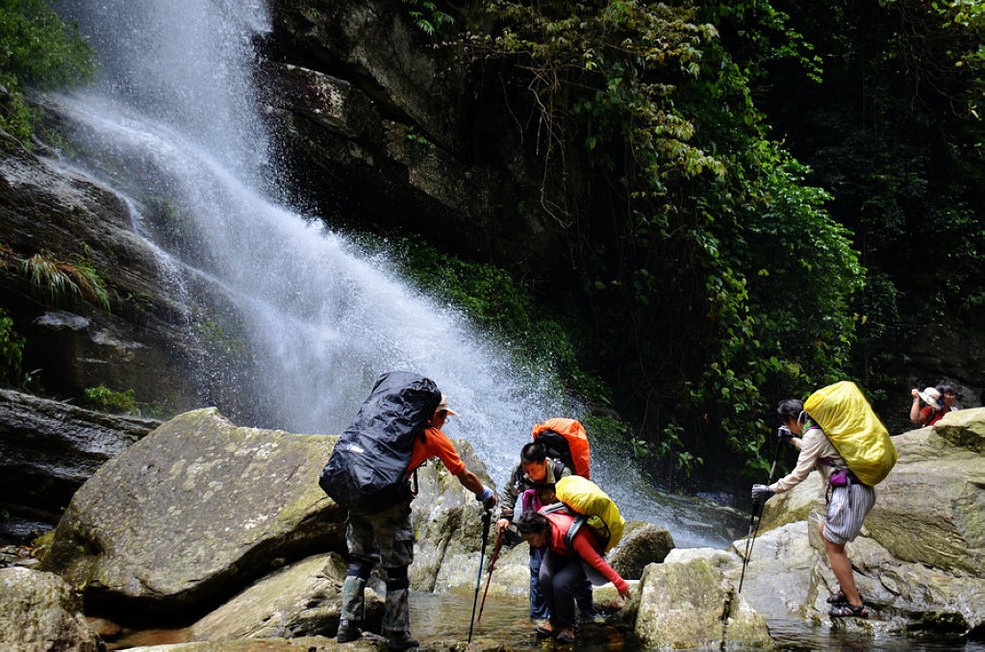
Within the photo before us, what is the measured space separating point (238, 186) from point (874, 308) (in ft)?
55.9

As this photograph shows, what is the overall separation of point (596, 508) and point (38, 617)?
10.6ft

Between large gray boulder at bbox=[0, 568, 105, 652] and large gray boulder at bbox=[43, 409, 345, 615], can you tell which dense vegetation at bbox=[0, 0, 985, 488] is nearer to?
large gray boulder at bbox=[43, 409, 345, 615]

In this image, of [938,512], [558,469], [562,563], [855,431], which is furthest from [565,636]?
[938,512]

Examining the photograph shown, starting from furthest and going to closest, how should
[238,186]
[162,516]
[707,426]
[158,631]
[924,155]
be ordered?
1. [924,155]
2. [707,426]
3. [238,186]
4. [162,516]
5. [158,631]

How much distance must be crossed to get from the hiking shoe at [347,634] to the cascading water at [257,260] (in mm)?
6447

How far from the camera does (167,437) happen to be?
5953 millimetres

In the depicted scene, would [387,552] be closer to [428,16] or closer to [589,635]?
[589,635]

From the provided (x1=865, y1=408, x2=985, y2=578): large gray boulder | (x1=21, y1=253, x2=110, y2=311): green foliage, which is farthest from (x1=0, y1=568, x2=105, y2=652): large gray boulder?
(x1=865, y1=408, x2=985, y2=578): large gray boulder

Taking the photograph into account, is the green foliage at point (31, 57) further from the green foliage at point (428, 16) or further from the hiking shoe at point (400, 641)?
the hiking shoe at point (400, 641)

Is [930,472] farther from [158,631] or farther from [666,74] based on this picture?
[666,74]

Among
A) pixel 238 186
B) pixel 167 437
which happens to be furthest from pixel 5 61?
pixel 167 437

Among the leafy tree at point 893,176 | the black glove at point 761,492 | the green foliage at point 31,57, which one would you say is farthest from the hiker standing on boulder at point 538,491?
the leafy tree at point 893,176

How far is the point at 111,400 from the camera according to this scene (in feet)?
26.9

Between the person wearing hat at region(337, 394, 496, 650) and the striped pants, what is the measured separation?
9.89 ft
